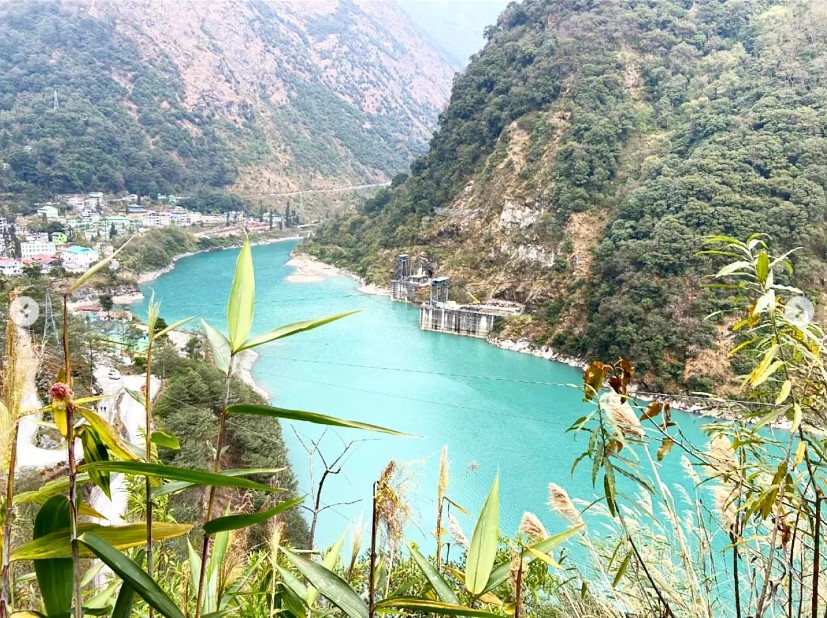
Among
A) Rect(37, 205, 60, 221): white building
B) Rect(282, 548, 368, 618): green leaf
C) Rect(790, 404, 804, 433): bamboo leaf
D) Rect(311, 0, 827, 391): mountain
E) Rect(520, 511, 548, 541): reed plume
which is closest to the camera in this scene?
Rect(282, 548, 368, 618): green leaf

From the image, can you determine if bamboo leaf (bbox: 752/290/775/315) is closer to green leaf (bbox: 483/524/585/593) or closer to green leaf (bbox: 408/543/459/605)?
green leaf (bbox: 483/524/585/593)

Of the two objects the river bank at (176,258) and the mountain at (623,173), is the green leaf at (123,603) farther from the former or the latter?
the river bank at (176,258)

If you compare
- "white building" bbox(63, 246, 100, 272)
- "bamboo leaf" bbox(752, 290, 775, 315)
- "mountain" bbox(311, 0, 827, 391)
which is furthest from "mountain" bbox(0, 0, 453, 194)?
"bamboo leaf" bbox(752, 290, 775, 315)

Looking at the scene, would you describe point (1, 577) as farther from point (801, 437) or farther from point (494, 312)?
point (494, 312)

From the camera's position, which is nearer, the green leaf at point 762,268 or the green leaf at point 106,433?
the green leaf at point 106,433

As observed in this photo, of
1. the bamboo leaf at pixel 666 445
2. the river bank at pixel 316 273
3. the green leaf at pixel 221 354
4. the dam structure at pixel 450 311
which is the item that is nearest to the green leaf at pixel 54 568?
the green leaf at pixel 221 354

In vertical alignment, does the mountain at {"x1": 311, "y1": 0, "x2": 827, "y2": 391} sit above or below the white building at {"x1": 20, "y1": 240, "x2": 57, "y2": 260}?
above

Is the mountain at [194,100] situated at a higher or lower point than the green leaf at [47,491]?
higher
